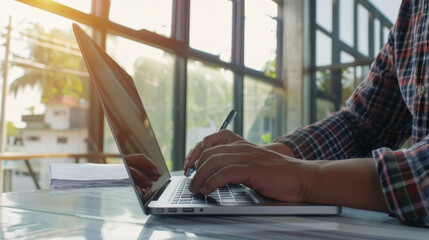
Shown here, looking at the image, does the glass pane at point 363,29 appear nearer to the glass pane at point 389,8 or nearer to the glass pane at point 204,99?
the glass pane at point 389,8

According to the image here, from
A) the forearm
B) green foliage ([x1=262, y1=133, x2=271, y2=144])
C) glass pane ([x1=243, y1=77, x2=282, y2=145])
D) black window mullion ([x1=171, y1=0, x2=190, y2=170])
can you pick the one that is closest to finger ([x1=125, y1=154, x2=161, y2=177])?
the forearm

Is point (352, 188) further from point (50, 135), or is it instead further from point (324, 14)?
point (324, 14)

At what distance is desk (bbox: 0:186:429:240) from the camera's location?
14.4 inches

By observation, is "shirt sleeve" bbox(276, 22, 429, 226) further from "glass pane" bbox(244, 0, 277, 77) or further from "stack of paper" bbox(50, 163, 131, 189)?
"glass pane" bbox(244, 0, 277, 77)

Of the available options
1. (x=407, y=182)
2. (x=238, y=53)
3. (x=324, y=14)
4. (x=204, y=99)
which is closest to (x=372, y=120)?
(x=407, y=182)

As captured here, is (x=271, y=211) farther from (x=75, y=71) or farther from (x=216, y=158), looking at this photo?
(x=75, y=71)

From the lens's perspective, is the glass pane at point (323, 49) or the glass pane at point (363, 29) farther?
the glass pane at point (323, 49)

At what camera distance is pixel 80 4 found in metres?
2.52

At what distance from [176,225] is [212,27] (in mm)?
3474

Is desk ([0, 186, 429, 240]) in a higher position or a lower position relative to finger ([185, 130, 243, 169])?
lower

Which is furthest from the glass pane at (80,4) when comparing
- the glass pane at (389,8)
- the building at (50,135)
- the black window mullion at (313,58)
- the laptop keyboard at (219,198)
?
the glass pane at (389,8)

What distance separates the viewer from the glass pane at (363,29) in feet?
15.4

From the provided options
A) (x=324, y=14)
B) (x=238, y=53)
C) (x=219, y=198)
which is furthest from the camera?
(x=324, y=14)

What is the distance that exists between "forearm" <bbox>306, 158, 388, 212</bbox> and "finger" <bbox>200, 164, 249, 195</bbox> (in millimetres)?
89
